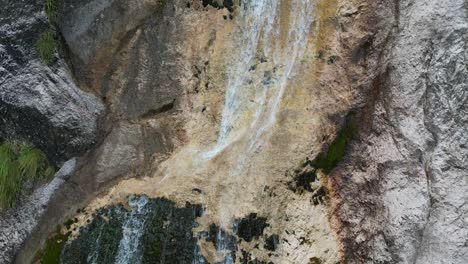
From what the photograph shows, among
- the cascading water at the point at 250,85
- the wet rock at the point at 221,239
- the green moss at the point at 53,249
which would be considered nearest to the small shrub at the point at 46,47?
the cascading water at the point at 250,85

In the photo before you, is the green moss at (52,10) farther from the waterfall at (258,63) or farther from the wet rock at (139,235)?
the wet rock at (139,235)

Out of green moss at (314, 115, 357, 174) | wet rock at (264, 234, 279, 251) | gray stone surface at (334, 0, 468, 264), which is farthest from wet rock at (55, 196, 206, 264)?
gray stone surface at (334, 0, 468, 264)

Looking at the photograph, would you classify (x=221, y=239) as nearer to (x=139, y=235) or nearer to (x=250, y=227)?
(x=250, y=227)

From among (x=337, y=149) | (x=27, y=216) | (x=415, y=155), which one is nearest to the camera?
(x=415, y=155)

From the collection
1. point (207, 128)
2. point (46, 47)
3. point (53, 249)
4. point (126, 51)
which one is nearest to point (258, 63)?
point (207, 128)

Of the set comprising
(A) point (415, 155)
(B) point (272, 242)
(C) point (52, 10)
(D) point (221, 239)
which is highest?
(C) point (52, 10)

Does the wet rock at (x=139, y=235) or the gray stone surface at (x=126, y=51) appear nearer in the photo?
the gray stone surface at (x=126, y=51)

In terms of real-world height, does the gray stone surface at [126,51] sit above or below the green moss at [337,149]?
above
